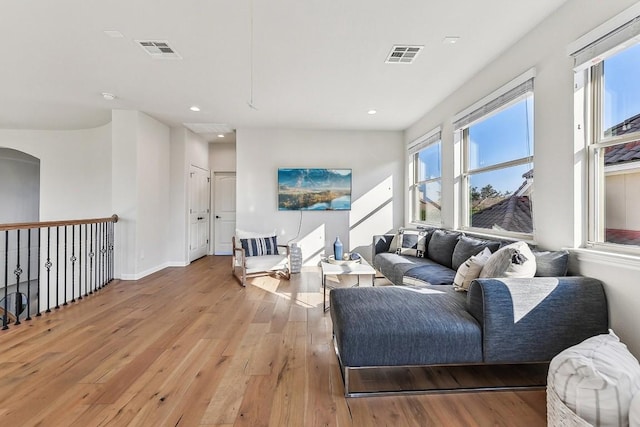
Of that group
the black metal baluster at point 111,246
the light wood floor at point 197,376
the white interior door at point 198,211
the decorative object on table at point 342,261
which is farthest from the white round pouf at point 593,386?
the white interior door at point 198,211

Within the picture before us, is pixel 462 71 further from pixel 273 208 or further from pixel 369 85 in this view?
pixel 273 208

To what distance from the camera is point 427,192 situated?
5074 mm

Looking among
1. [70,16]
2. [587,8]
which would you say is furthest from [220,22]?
[587,8]

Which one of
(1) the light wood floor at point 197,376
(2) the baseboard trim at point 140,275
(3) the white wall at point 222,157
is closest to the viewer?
(1) the light wood floor at point 197,376

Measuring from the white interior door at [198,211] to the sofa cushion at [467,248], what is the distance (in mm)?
4929

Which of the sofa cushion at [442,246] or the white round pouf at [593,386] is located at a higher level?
the sofa cushion at [442,246]

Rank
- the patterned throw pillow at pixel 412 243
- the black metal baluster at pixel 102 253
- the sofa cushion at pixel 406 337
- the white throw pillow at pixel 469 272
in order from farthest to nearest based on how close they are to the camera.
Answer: the black metal baluster at pixel 102 253
the patterned throw pillow at pixel 412 243
the white throw pillow at pixel 469 272
the sofa cushion at pixel 406 337

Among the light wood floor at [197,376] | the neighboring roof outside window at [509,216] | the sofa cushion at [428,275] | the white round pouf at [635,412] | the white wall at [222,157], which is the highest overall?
the white wall at [222,157]

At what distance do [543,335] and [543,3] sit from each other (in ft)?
8.08

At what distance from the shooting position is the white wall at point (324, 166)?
5.59 meters

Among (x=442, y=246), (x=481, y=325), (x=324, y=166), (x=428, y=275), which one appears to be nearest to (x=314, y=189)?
(x=324, y=166)

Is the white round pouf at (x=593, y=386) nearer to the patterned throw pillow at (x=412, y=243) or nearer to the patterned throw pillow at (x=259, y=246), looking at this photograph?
the patterned throw pillow at (x=412, y=243)

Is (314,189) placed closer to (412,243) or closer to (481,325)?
(412,243)

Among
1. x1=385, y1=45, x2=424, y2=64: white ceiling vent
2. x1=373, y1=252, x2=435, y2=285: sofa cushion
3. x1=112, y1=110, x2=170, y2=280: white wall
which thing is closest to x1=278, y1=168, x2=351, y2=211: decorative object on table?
x1=373, y1=252, x2=435, y2=285: sofa cushion
